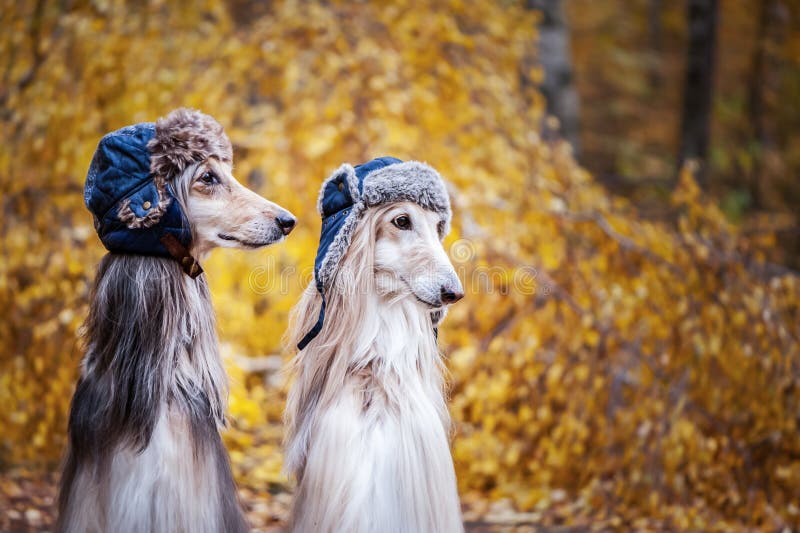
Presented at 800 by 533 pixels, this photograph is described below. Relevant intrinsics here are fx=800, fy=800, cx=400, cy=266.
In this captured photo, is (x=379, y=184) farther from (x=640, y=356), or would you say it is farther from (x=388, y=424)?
(x=640, y=356)

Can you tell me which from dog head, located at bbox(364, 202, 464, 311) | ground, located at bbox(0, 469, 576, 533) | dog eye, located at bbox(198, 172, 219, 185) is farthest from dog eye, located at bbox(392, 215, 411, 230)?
ground, located at bbox(0, 469, 576, 533)

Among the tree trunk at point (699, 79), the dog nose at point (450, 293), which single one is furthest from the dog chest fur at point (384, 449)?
the tree trunk at point (699, 79)

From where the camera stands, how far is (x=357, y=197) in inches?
110

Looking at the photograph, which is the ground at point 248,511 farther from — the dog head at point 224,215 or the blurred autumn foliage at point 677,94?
the blurred autumn foliage at point 677,94

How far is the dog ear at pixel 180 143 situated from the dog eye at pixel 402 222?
66 cm

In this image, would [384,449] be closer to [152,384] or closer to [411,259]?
[411,259]

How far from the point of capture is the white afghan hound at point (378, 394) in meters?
2.68

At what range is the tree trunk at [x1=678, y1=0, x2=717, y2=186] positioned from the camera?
33.1 feet

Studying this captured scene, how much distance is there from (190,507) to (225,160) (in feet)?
3.85

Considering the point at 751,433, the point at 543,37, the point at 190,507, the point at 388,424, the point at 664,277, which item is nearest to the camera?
the point at 190,507

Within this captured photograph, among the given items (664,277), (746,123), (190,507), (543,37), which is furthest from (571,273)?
(746,123)

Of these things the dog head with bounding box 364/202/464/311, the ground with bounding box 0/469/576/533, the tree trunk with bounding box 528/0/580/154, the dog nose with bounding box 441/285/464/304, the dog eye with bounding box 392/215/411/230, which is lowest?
the ground with bounding box 0/469/576/533

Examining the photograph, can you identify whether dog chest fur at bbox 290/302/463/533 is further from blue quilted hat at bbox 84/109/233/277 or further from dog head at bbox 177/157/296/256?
blue quilted hat at bbox 84/109/233/277

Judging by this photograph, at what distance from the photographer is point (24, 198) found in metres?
5.50
